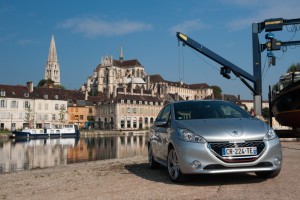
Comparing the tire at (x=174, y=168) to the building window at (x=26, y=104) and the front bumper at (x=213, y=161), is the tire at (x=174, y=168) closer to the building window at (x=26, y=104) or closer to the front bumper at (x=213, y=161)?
the front bumper at (x=213, y=161)

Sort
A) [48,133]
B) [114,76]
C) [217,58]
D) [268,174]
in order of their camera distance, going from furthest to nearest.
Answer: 1. [114,76]
2. [48,133]
3. [217,58]
4. [268,174]

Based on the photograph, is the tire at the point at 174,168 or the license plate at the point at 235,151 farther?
the tire at the point at 174,168

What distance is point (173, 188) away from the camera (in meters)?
6.59

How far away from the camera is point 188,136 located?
268 inches

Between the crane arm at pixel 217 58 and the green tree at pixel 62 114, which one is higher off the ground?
the crane arm at pixel 217 58

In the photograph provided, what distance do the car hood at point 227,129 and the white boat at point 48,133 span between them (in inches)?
2612

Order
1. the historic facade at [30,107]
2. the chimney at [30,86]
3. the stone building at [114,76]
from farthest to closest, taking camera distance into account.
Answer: the stone building at [114,76], the chimney at [30,86], the historic facade at [30,107]

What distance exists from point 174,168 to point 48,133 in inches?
2738

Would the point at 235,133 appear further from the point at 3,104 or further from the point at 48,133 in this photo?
the point at 3,104

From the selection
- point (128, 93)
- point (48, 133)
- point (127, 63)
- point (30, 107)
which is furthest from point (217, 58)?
point (127, 63)

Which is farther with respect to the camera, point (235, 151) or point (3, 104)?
point (3, 104)

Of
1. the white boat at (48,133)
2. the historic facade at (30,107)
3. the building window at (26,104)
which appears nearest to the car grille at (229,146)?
the white boat at (48,133)

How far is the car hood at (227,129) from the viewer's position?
655 centimetres

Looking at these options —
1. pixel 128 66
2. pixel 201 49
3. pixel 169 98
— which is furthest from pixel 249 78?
pixel 128 66
